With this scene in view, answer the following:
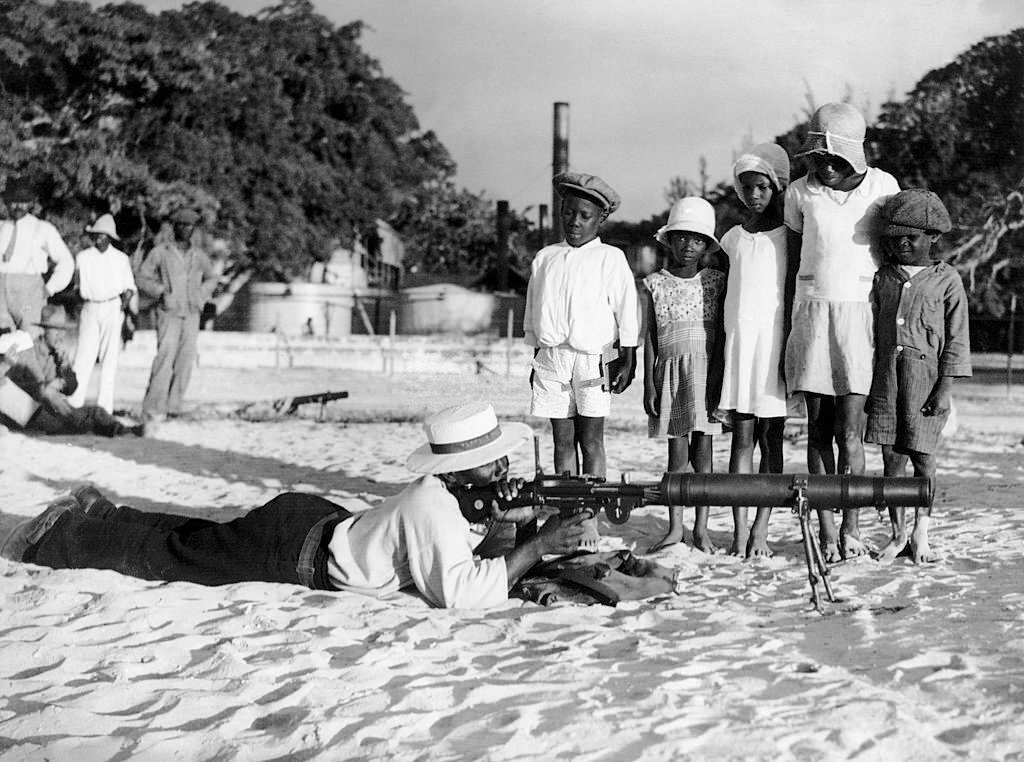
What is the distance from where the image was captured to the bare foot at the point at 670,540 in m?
5.98

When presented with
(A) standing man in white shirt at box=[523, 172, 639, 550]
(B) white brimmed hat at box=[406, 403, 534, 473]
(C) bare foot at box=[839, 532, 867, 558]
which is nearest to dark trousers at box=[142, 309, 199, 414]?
(A) standing man in white shirt at box=[523, 172, 639, 550]

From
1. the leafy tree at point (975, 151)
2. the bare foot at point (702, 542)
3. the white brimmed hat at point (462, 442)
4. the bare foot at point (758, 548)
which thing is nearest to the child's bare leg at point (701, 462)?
the bare foot at point (702, 542)

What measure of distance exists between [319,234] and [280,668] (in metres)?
28.2

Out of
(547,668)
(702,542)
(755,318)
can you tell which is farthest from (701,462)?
(547,668)

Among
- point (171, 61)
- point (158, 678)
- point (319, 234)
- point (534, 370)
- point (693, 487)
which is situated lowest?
point (158, 678)

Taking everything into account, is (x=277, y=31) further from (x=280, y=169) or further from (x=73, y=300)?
(x=73, y=300)

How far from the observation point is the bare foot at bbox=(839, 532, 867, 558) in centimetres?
565

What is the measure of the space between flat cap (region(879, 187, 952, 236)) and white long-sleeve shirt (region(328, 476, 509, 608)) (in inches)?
90.8

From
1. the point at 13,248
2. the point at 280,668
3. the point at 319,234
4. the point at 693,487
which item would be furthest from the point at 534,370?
the point at 319,234

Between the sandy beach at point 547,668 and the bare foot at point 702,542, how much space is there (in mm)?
85

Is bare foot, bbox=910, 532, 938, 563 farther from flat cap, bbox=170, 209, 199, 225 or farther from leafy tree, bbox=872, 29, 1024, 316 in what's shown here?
leafy tree, bbox=872, 29, 1024, 316

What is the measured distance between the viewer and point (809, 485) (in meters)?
4.46

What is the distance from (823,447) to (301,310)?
85.9 feet

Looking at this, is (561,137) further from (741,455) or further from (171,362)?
(741,455)
